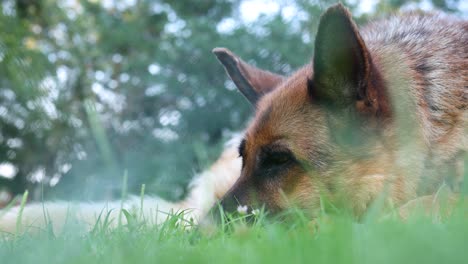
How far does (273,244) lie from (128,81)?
821cm

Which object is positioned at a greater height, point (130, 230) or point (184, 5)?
point (184, 5)

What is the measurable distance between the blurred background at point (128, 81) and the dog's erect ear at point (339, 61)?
394 cm

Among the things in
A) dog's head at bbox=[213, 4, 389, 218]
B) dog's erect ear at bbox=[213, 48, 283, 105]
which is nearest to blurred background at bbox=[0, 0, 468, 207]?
dog's erect ear at bbox=[213, 48, 283, 105]

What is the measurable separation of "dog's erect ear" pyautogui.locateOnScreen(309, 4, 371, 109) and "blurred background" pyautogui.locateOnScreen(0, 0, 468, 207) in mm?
3942

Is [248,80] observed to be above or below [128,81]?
below

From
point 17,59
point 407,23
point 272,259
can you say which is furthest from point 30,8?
point 272,259

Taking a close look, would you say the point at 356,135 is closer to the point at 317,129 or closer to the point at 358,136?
the point at 358,136

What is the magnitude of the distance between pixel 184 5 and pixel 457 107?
21.2ft

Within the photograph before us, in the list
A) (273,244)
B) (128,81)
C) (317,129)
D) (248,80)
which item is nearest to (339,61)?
(317,129)

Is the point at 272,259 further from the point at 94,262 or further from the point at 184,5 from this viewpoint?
the point at 184,5

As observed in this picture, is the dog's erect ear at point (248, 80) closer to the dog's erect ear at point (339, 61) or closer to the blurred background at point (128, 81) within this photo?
the dog's erect ear at point (339, 61)

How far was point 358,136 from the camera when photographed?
10.6 feet

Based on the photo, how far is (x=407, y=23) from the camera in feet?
13.0

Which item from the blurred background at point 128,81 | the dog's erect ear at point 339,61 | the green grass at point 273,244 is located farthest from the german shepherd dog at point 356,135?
the blurred background at point 128,81
